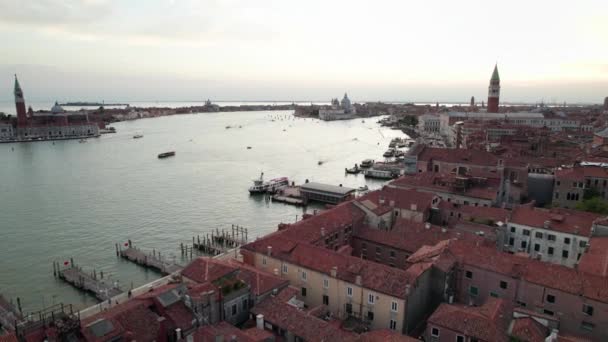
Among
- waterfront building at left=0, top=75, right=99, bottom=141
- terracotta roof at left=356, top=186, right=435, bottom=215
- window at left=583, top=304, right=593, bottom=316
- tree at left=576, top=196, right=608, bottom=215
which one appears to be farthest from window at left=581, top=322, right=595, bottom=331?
waterfront building at left=0, top=75, right=99, bottom=141

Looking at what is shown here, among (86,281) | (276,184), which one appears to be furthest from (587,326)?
(276,184)

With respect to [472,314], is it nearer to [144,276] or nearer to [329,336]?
[329,336]

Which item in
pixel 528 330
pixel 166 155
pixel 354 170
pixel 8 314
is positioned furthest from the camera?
pixel 166 155

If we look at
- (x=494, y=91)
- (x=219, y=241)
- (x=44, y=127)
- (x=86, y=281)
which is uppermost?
(x=494, y=91)

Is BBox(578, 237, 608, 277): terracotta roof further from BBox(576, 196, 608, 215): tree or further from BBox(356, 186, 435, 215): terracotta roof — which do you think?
BBox(356, 186, 435, 215): terracotta roof

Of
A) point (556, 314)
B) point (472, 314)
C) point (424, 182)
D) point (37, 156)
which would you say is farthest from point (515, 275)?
point (37, 156)

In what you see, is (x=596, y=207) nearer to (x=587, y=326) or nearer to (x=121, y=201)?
(x=587, y=326)
